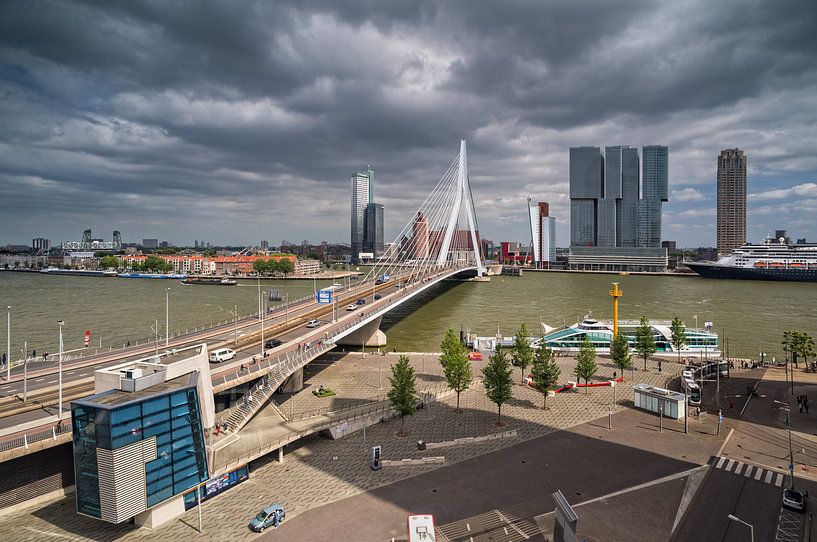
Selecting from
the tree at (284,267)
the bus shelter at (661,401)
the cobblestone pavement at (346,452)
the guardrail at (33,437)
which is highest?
the tree at (284,267)

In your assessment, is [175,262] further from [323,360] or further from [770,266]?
[770,266]

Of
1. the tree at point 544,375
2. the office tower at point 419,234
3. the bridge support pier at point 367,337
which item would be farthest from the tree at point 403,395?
the office tower at point 419,234

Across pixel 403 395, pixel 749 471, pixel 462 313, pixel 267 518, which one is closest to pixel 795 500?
pixel 749 471

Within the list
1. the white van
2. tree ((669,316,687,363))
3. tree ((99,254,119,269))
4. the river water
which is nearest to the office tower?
the river water

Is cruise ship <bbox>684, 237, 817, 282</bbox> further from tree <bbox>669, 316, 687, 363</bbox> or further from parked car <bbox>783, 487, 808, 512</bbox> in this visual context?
parked car <bbox>783, 487, 808, 512</bbox>

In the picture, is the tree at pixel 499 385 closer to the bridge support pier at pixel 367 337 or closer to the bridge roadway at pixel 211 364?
the bridge roadway at pixel 211 364

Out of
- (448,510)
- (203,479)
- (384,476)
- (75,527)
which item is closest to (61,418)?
(75,527)
